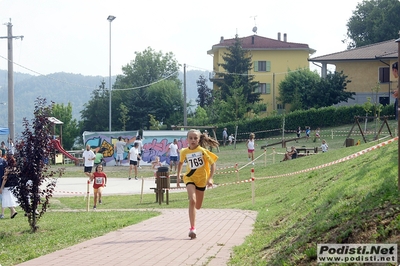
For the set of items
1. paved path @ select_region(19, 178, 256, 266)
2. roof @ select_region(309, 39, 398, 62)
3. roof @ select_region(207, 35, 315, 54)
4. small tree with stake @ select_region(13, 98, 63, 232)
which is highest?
roof @ select_region(207, 35, 315, 54)

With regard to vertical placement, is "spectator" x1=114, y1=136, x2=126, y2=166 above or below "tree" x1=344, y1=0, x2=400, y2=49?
below

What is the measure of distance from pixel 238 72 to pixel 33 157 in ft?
221

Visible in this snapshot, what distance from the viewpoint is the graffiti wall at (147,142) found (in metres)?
42.9

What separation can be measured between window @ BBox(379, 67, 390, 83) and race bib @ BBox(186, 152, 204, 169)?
5797cm

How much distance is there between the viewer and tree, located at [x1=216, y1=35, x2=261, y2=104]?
79.5 metres

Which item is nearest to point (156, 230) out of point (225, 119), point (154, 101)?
point (225, 119)

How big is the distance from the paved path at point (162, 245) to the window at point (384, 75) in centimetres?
5569

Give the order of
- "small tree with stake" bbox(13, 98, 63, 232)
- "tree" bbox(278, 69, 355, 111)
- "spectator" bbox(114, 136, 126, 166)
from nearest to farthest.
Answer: "small tree with stake" bbox(13, 98, 63, 232) → "spectator" bbox(114, 136, 126, 166) → "tree" bbox(278, 69, 355, 111)

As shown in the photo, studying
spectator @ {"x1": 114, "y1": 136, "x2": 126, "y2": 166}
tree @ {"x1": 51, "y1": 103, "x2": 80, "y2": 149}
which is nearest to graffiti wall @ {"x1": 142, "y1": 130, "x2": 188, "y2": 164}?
spectator @ {"x1": 114, "y1": 136, "x2": 126, "y2": 166}

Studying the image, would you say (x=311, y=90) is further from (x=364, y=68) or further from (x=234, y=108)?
(x=234, y=108)

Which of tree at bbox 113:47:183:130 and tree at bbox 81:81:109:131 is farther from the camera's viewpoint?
tree at bbox 81:81:109:131

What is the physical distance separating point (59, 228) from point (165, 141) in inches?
1114

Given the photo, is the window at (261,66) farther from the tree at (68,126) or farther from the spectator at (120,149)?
the spectator at (120,149)

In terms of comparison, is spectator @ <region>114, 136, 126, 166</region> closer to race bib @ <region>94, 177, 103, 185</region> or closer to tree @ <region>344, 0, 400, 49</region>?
race bib @ <region>94, 177, 103, 185</region>
